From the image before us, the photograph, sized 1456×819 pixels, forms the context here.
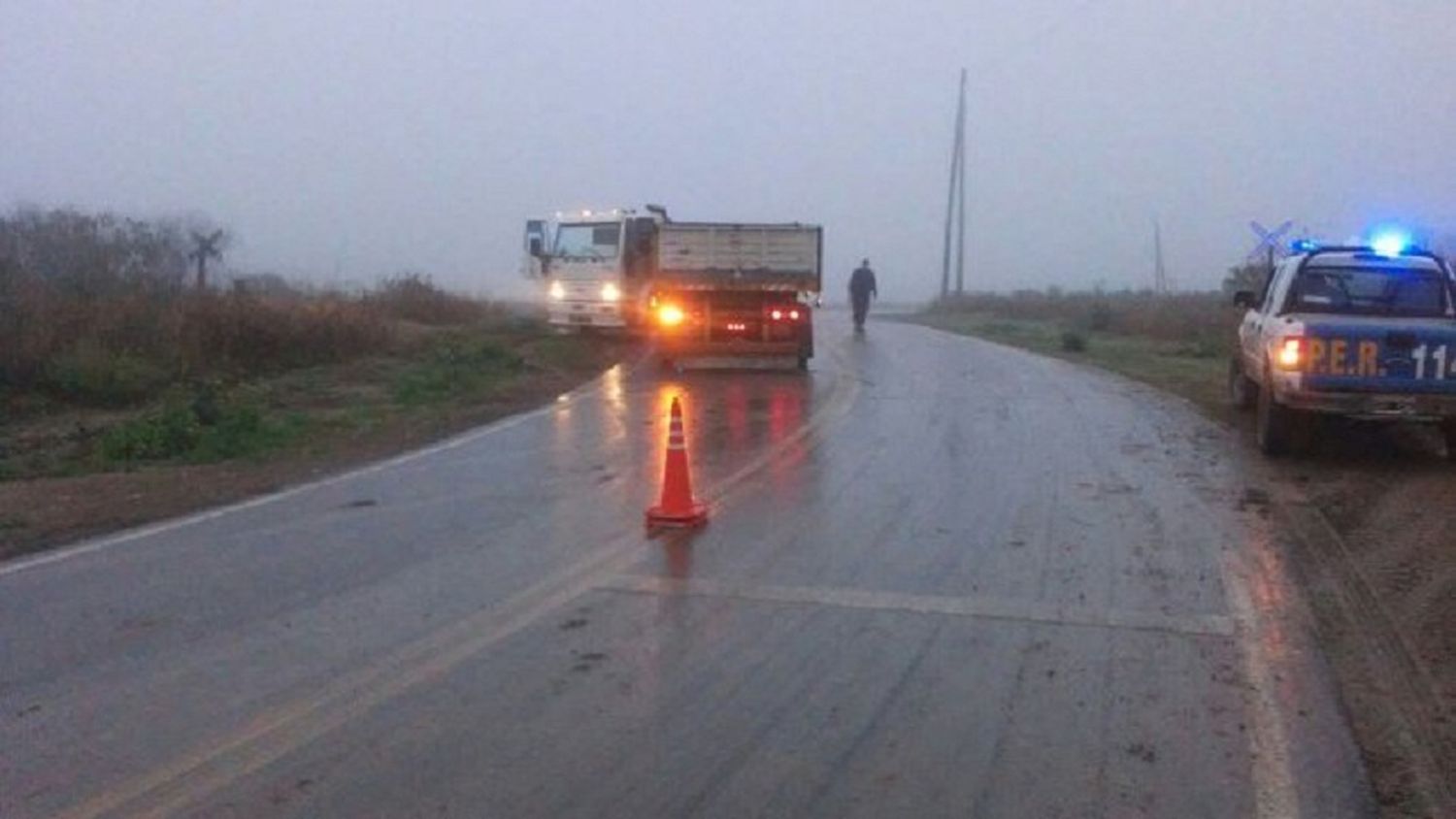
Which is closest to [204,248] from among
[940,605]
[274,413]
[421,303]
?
[421,303]

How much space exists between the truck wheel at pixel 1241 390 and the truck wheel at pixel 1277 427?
3.64m

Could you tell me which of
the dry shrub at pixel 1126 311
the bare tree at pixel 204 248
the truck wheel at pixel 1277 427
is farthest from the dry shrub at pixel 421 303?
the truck wheel at pixel 1277 427

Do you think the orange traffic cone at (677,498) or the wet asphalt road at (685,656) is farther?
the orange traffic cone at (677,498)

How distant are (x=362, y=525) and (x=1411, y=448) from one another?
11.2 metres

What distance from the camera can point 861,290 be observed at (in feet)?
150

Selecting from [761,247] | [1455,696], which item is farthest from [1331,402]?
[761,247]

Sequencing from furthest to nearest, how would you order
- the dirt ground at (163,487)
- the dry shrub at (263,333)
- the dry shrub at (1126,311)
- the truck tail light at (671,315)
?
the dry shrub at (1126,311) → the truck tail light at (671,315) → the dry shrub at (263,333) → the dirt ground at (163,487)

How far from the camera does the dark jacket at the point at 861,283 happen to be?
4559cm

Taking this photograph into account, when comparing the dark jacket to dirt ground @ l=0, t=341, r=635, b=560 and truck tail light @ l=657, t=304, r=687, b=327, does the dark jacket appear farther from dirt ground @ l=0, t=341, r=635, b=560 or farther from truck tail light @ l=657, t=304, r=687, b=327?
dirt ground @ l=0, t=341, r=635, b=560

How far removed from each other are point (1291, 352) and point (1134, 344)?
2590 centimetres

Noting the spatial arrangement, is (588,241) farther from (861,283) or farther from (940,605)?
(940,605)

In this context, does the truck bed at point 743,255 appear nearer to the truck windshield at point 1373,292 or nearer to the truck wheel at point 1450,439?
the truck windshield at point 1373,292

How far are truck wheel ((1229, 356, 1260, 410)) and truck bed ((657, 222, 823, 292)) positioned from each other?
8.43 meters

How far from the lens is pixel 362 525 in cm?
1205
